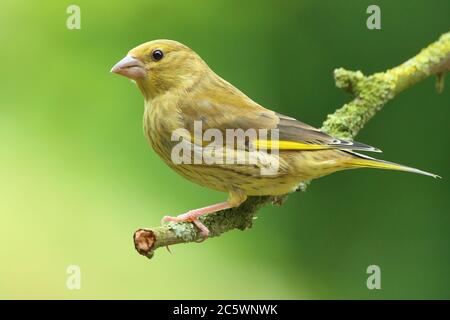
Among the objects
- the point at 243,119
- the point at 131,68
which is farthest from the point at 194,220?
the point at 131,68

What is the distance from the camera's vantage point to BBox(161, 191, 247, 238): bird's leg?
363 centimetres

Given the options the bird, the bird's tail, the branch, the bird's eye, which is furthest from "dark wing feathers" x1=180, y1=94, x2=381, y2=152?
the branch

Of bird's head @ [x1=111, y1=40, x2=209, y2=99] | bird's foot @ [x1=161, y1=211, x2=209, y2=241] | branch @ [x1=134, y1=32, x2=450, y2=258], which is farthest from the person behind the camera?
branch @ [x1=134, y1=32, x2=450, y2=258]

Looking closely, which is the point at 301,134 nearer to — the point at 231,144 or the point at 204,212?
the point at 231,144

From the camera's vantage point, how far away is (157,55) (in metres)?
4.01

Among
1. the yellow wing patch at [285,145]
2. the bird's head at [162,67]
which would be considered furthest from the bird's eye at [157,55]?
the yellow wing patch at [285,145]

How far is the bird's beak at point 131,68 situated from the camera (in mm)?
3842

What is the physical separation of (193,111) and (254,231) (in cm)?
168

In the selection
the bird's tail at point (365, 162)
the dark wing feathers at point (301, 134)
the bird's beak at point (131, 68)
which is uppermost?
the bird's beak at point (131, 68)

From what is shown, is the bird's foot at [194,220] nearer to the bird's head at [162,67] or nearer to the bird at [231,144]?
the bird at [231,144]

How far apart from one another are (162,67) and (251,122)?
0.56 metres

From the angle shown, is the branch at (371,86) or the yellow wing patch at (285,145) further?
the branch at (371,86)

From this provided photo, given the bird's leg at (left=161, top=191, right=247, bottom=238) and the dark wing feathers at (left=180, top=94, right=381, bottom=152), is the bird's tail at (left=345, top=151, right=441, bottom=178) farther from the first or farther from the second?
the bird's leg at (left=161, top=191, right=247, bottom=238)

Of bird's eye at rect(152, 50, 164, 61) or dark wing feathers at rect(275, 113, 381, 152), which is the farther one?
bird's eye at rect(152, 50, 164, 61)
